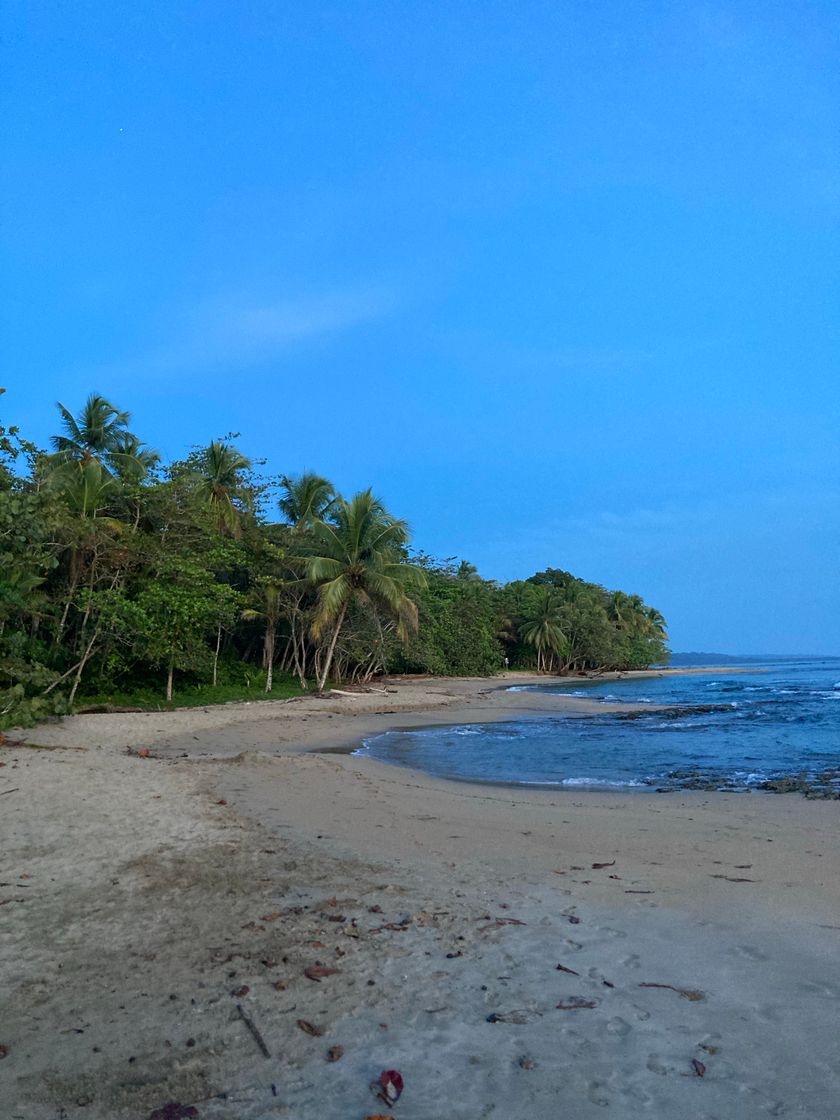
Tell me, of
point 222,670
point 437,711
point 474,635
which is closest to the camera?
point 437,711

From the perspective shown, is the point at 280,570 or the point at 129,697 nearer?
the point at 129,697

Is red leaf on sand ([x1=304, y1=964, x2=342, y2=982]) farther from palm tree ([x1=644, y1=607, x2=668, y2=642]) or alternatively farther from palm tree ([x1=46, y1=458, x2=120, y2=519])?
palm tree ([x1=644, y1=607, x2=668, y2=642])

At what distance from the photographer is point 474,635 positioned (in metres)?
49.4

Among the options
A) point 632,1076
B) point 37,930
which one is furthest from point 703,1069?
point 37,930

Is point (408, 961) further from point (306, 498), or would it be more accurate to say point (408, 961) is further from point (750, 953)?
point (306, 498)

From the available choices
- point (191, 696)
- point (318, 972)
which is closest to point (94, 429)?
point (191, 696)

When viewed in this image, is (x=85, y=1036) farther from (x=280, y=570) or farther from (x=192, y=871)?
(x=280, y=570)

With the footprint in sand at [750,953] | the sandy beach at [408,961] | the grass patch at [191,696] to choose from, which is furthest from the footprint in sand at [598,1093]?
the grass patch at [191,696]

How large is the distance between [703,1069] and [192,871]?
12.7 ft

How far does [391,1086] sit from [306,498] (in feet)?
104

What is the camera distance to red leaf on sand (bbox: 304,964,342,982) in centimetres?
393

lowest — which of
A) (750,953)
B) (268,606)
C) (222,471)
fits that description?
(750,953)

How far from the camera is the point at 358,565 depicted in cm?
2786

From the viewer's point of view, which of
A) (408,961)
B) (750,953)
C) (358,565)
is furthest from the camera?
(358,565)
